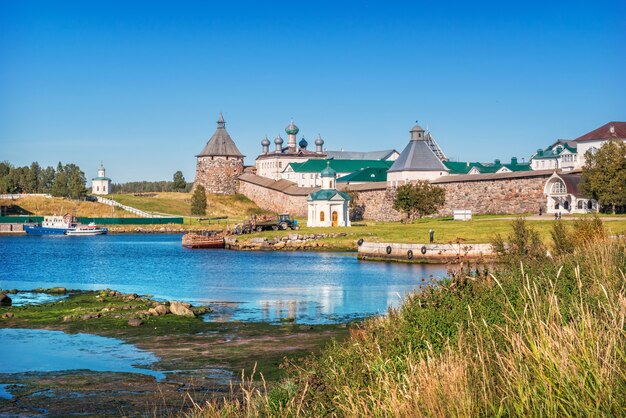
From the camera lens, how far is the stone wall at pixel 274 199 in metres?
96.8

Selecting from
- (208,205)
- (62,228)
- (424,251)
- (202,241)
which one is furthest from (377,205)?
(424,251)

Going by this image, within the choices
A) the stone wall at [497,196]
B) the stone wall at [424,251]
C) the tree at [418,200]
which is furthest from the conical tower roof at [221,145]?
the stone wall at [424,251]

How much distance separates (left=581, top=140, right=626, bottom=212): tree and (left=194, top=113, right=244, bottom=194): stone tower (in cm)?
6457

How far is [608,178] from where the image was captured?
6059 cm

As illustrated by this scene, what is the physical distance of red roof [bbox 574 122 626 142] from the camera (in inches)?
3332

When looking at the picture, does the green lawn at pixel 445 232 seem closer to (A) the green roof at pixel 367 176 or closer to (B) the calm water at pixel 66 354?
(B) the calm water at pixel 66 354

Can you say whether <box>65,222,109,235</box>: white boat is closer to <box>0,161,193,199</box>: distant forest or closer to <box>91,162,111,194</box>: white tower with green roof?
<box>0,161,193,199</box>: distant forest

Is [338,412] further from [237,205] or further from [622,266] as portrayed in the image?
[237,205]

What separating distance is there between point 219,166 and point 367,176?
27.2 metres

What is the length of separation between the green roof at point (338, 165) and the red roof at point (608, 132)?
28817mm

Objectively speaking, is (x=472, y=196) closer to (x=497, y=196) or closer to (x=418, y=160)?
(x=497, y=196)

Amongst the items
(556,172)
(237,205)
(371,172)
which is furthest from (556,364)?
(237,205)

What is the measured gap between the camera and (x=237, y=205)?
113938 mm

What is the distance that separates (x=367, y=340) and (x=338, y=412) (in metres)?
3.47
